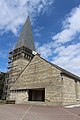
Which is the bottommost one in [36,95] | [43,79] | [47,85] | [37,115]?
[37,115]

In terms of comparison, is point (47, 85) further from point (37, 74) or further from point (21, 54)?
point (21, 54)

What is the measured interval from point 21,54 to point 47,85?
30.5 m

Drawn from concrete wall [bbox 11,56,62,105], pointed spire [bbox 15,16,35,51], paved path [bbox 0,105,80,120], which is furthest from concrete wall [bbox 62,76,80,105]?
pointed spire [bbox 15,16,35,51]

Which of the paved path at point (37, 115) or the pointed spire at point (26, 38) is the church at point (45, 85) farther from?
the pointed spire at point (26, 38)

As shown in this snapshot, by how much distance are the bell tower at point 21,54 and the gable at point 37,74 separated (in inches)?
801

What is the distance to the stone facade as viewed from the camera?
864 inches

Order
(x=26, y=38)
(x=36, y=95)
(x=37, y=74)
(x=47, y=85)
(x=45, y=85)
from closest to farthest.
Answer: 1. (x=47, y=85)
2. (x=45, y=85)
3. (x=37, y=74)
4. (x=36, y=95)
5. (x=26, y=38)

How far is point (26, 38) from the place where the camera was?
57.2 meters

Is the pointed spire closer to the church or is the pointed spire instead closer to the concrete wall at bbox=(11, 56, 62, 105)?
the church

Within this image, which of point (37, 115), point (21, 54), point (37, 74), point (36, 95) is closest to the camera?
point (37, 115)

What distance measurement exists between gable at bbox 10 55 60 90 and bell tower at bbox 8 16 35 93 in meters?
20.4

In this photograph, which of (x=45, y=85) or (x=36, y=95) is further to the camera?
(x=36, y=95)

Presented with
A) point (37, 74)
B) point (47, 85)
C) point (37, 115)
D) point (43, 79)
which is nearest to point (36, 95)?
point (37, 74)

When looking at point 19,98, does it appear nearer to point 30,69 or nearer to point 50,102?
point 30,69
